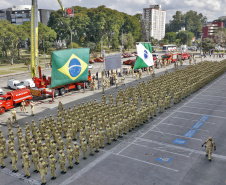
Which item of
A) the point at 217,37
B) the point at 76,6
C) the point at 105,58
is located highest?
the point at 76,6

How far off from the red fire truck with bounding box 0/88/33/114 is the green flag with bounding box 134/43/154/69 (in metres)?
11.9

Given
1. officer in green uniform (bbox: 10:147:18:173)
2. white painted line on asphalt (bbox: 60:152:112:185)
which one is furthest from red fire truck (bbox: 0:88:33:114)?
white painted line on asphalt (bbox: 60:152:112:185)

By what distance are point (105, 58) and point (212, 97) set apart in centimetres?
1389

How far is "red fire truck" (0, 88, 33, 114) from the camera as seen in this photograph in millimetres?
22520

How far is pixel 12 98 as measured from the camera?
914 inches

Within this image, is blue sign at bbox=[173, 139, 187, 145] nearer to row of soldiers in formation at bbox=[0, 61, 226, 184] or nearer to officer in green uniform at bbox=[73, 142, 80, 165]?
row of soldiers in formation at bbox=[0, 61, 226, 184]

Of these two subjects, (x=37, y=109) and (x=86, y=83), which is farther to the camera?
(x=86, y=83)

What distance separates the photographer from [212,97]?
26.6 meters

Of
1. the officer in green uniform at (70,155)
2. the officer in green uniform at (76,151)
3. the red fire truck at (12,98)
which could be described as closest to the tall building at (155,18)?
the red fire truck at (12,98)

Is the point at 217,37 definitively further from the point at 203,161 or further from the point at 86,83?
the point at 203,161

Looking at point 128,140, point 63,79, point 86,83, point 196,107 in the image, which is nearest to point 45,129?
point 128,140

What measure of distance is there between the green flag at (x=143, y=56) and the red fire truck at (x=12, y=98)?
11.9 metres

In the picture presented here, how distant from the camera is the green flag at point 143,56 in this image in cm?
2686

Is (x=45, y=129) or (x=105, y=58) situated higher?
(x=105, y=58)
